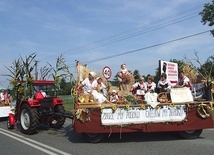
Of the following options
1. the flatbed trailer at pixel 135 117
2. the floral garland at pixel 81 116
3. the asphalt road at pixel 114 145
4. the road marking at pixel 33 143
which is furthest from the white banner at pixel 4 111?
the floral garland at pixel 81 116

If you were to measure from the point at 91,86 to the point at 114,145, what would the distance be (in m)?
2.10

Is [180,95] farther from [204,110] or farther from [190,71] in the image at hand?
[190,71]

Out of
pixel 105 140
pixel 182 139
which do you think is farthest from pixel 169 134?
pixel 105 140

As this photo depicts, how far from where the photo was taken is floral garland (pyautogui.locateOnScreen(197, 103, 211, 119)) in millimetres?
8336

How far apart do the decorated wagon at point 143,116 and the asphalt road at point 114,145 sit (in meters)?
0.37

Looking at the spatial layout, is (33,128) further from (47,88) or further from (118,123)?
(118,123)

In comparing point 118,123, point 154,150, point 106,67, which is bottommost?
point 154,150

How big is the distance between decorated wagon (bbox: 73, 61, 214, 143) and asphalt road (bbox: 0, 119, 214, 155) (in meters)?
0.37

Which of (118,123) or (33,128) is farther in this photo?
(33,128)

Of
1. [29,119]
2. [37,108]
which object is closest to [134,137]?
[29,119]

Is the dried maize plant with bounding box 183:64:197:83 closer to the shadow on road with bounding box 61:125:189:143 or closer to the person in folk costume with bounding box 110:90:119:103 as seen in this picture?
the shadow on road with bounding box 61:125:189:143

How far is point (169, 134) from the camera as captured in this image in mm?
9289

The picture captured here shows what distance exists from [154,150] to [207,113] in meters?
2.01

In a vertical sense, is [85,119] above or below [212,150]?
above
